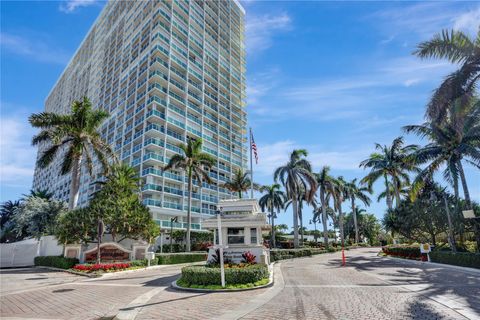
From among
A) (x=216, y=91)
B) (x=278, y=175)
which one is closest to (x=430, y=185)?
(x=278, y=175)

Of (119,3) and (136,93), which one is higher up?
(119,3)

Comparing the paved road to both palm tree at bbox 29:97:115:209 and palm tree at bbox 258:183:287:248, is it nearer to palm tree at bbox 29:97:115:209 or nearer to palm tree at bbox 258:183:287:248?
palm tree at bbox 29:97:115:209

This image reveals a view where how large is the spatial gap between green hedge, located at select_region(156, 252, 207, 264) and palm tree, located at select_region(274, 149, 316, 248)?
1381 cm

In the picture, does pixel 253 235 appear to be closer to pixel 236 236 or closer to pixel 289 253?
pixel 236 236

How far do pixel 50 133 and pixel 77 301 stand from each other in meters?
22.1

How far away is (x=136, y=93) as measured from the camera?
198 ft

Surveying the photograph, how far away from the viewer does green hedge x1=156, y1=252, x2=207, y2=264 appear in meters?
30.3

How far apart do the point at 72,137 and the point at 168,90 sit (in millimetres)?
30866

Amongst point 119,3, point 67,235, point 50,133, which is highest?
point 119,3

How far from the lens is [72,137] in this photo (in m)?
29.2

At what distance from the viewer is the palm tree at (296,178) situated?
4022cm

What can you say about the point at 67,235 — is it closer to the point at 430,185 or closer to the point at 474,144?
the point at 474,144

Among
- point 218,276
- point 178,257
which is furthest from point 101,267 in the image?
point 218,276

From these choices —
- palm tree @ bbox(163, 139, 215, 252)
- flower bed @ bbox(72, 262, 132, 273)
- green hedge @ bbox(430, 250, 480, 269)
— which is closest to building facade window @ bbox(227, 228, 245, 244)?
flower bed @ bbox(72, 262, 132, 273)
